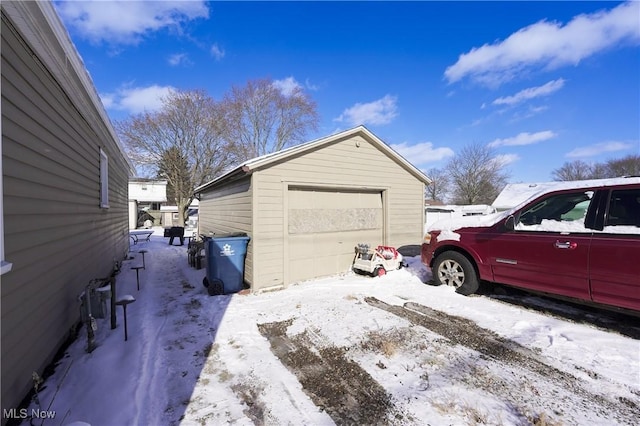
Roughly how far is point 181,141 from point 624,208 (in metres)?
27.1

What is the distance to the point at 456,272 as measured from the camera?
536 cm

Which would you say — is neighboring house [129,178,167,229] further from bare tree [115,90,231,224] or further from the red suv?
the red suv

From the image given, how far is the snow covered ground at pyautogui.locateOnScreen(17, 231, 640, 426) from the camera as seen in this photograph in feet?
7.69

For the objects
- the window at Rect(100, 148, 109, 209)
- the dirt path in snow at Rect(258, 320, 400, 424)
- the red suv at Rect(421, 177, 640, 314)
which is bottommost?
the dirt path in snow at Rect(258, 320, 400, 424)

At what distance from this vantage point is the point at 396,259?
6.84m

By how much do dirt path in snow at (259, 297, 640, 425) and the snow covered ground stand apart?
0.04 ft

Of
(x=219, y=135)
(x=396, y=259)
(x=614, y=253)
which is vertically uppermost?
(x=219, y=135)

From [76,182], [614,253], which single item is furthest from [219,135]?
[614,253]

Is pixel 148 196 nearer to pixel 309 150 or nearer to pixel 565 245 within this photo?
pixel 309 150

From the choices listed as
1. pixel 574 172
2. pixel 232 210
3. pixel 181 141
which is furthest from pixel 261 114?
pixel 574 172

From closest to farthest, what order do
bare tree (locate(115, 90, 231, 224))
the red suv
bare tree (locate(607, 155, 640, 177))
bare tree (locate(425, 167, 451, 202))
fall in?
the red suv → bare tree (locate(115, 90, 231, 224)) → bare tree (locate(607, 155, 640, 177)) → bare tree (locate(425, 167, 451, 202))

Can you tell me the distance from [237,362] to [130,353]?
1.24 m

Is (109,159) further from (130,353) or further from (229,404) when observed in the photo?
(229,404)

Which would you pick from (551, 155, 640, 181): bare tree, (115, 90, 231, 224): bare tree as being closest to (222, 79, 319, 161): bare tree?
(115, 90, 231, 224): bare tree
